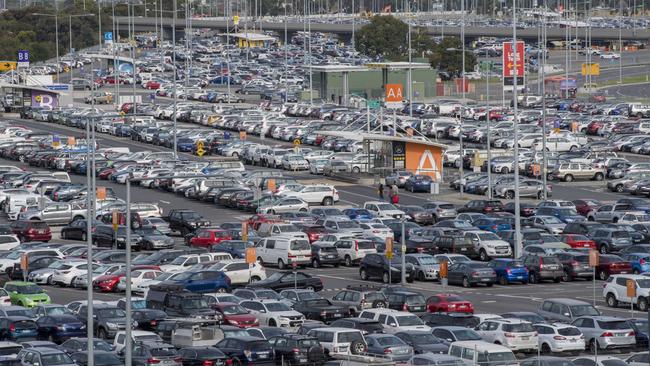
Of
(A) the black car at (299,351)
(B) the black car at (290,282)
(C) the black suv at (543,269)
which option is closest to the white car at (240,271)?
(B) the black car at (290,282)

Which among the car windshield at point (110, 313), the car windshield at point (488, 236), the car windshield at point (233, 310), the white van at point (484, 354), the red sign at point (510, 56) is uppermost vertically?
the red sign at point (510, 56)

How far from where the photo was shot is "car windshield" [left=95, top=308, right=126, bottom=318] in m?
42.9

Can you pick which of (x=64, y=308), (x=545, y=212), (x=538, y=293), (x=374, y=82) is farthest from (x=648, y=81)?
(x=64, y=308)

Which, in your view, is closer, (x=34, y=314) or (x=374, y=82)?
(x=34, y=314)

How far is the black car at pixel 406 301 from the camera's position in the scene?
46.4 metres

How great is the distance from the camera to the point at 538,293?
2039 inches

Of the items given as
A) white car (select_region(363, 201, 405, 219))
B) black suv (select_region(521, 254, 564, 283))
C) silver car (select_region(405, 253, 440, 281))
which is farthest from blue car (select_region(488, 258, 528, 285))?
white car (select_region(363, 201, 405, 219))

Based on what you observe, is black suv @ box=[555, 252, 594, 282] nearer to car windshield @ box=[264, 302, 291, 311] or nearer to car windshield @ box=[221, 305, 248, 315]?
car windshield @ box=[264, 302, 291, 311]

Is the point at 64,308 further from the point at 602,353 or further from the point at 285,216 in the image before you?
the point at 285,216

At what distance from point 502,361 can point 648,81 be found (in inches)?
5628

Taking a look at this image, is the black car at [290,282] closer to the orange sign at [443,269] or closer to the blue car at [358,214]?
the orange sign at [443,269]

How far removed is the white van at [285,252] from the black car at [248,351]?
20412mm

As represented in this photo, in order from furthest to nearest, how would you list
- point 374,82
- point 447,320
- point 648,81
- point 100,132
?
point 648,81
point 374,82
point 100,132
point 447,320

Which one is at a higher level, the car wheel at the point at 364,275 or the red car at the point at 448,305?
the red car at the point at 448,305
